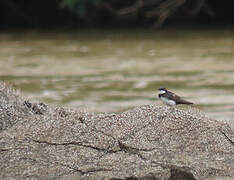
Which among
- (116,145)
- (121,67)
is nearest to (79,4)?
(121,67)

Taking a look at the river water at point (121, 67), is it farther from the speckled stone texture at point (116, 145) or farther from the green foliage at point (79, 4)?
the speckled stone texture at point (116, 145)

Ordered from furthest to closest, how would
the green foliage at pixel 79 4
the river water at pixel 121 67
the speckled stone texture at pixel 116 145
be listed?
the green foliage at pixel 79 4
the river water at pixel 121 67
the speckled stone texture at pixel 116 145

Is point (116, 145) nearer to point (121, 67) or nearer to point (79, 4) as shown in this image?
Result: point (121, 67)

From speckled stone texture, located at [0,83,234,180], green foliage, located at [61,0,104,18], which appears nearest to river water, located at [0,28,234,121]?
green foliage, located at [61,0,104,18]

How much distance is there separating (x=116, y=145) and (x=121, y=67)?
13.0m

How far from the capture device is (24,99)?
27.0ft

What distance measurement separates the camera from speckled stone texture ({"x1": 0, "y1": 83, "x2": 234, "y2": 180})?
6590 mm

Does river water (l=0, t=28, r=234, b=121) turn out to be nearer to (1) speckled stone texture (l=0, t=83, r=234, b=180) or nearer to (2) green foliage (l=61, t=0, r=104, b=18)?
(2) green foliage (l=61, t=0, r=104, b=18)

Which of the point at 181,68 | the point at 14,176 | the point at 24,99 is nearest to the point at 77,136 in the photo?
the point at 14,176

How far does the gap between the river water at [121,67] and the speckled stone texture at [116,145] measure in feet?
13.8

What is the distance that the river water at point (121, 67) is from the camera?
15234 millimetres

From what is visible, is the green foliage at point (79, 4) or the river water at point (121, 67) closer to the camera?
the river water at point (121, 67)

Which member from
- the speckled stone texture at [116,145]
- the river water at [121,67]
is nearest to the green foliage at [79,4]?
the river water at [121,67]

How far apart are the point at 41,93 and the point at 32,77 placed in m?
2.39
